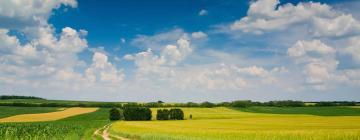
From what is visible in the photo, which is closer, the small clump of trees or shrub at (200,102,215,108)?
the small clump of trees

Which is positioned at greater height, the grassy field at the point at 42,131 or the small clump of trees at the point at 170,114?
the small clump of trees at the point at 170,114

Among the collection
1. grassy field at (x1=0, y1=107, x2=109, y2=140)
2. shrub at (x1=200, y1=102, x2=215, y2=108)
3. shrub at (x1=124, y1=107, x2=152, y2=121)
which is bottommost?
grassy field at (x1=0, y1=107, x2=109, y2=140)

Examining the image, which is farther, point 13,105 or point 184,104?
point 184,104

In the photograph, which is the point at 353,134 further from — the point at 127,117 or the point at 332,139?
the point at 127,117

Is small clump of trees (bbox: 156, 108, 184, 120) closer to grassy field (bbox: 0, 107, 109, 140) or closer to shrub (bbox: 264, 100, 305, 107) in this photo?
shrub (bbox: 264, 100, 305, 107)

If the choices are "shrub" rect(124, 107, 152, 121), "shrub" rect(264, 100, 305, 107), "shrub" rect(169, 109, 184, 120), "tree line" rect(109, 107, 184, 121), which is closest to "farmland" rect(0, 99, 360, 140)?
"shrub" rect(169, 109, 184, 120)

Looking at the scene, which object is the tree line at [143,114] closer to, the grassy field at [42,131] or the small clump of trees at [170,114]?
the small clump of trees at [170,114]

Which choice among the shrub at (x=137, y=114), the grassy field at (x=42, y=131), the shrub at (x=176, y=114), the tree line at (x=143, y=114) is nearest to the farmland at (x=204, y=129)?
the grassy field at (x=42, y=131)

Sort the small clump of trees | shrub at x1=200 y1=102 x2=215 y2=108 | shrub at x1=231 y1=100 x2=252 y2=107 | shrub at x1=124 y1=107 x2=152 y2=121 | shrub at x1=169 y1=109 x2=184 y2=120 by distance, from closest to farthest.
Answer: shrub at x1=169 y1=109 x2=184 y2=120, the small clump of trees, shrub at x1=124 y1=107 x2=152 y2=121, shrub at x1=200 y1=102 x2=215 y2=108, shrub at x1=231 y1=100 x2=252 y2=107

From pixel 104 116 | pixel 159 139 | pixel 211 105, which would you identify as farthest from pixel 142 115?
pixel 159 139

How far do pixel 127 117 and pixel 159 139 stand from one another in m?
84.0

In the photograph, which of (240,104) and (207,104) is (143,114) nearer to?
(207,104)

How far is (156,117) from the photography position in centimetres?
11981

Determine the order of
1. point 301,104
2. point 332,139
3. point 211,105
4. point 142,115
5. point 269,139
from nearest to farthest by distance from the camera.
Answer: point 332,139, point 269,139, point 142,115, point 301,104, point 211,105
